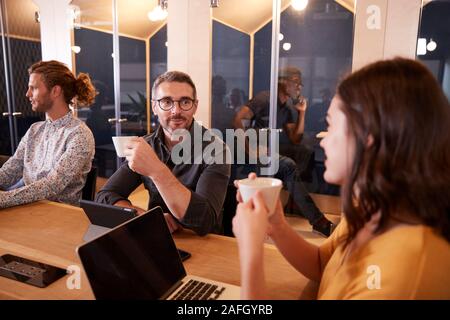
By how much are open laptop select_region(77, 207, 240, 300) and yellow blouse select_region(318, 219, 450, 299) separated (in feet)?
1.17

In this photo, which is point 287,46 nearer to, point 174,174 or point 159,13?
point 159,13

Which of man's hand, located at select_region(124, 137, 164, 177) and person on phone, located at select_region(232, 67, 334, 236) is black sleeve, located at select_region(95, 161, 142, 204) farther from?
person on phone, located at select_region(232, 67, 334, 236)

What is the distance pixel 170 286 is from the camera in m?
1.03

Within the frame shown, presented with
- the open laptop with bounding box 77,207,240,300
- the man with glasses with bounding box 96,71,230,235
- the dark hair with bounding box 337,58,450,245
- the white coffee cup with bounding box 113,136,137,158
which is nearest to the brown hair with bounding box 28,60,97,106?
the man with glasses with bounding box 96,71,230,235

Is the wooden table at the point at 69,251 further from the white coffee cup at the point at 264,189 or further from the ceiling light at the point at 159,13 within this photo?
the ceiling light at the point at 159,13

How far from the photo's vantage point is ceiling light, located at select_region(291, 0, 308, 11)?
3496 mm

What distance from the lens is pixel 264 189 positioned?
860 millimetres

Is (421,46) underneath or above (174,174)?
above

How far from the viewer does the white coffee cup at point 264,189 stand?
0.86m

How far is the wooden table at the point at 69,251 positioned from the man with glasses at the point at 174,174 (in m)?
0.10

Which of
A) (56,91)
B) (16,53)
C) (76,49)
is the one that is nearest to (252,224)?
(56,91)

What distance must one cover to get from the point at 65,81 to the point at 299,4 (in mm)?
2180
